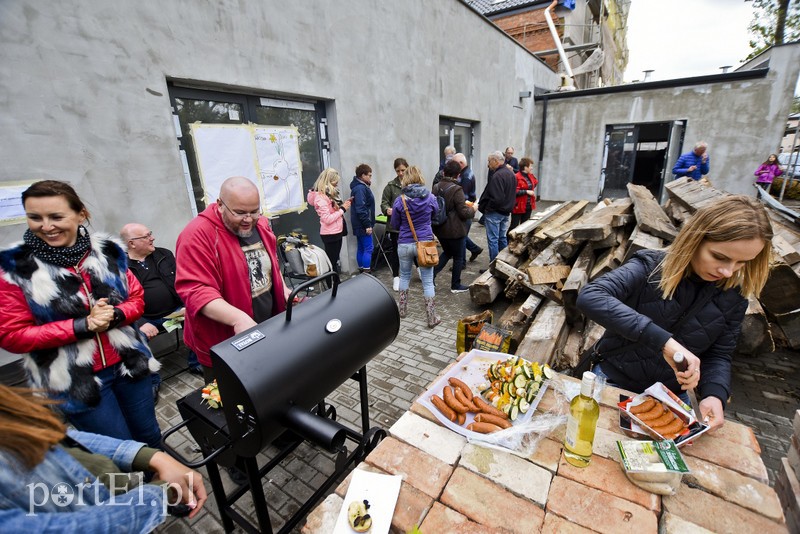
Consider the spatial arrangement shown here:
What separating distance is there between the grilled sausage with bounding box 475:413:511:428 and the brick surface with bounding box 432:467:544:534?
0.93 feet

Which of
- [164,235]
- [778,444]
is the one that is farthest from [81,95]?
[778,444]

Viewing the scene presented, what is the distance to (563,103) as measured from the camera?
1357 cm

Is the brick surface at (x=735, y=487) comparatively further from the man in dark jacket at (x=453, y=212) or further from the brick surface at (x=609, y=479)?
the man in dark jacket at (x=453, y=212)

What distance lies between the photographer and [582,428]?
1.32m

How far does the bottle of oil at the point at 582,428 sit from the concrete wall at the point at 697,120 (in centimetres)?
1436

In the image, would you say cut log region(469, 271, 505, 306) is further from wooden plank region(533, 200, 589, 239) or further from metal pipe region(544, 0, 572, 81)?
metal pipe region(544, 0, 572, 81)

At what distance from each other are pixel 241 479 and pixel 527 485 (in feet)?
7.37

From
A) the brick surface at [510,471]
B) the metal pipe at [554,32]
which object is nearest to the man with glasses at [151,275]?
the brick surface at [510,471]

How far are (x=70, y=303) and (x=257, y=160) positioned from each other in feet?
11.6

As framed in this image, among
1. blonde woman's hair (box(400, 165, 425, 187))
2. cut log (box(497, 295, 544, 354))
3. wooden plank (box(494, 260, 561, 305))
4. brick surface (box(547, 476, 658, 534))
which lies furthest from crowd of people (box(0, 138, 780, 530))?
blonde woman's hair (box(400, 165, 425, 187))

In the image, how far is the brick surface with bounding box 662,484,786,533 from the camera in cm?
110

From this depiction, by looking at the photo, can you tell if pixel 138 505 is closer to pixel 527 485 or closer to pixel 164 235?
pixel 527 485

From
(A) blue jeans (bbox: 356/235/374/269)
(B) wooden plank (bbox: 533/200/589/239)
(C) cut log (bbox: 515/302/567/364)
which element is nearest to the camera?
(C) cut log (bbox: 515/302/567/364)

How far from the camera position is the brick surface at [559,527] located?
3.60ft
